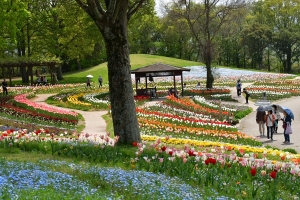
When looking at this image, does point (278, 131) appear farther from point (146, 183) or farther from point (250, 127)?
point (146, 183)

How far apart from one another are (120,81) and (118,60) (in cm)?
51

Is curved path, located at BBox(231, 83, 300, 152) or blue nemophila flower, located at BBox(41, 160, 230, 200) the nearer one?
blue nemophila flower, located at BBox(41, 160, 230, 200)

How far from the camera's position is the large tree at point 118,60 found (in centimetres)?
923

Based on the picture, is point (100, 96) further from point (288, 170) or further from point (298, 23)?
point (298, 23)

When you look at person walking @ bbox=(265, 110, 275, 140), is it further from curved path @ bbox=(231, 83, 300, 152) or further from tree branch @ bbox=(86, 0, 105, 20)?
tree branch @ bbox=(86, 0, 105, 20)

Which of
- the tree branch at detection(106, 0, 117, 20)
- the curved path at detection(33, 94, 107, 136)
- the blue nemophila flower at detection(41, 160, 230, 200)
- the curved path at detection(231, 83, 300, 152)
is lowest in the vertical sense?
the curved path at detection(231, 83, 300, 152)

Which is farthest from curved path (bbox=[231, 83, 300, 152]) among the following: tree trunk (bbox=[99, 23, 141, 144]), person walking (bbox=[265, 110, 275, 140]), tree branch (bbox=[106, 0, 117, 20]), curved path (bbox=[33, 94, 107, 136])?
tree branch (bbox=[106, 0, 117, 20])

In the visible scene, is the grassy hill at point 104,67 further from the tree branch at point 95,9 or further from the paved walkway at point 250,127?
the tree branch at point 95,9

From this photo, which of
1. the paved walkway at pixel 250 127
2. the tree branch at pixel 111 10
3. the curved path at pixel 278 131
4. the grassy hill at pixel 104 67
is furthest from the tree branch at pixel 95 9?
the grassy hill at pixel 104 67

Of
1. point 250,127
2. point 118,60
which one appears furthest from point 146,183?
point 250,127

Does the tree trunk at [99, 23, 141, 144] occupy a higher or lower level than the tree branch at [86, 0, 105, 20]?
lower

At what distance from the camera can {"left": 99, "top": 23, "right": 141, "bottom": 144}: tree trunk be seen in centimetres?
935

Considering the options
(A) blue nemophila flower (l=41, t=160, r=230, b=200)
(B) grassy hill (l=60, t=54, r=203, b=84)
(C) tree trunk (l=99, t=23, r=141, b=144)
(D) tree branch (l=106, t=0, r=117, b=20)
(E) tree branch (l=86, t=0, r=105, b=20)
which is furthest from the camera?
(B) grassy hill (l=60, t=54, r=203, b=84)

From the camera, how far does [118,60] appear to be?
371 inches
